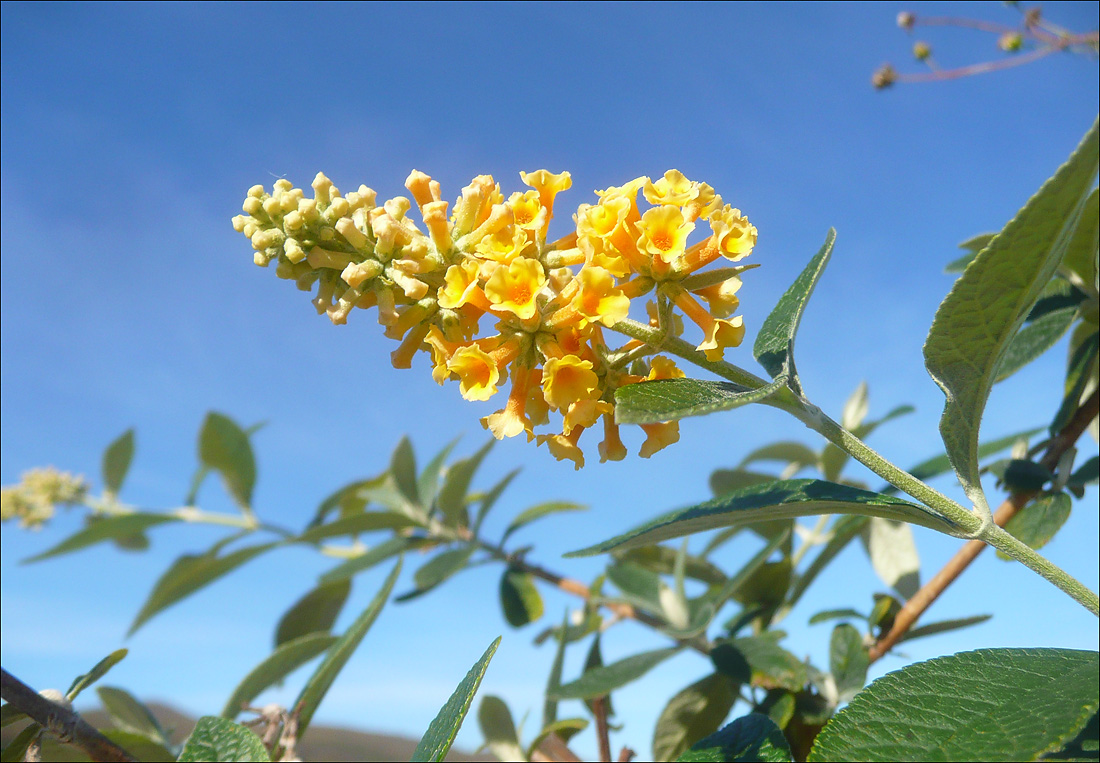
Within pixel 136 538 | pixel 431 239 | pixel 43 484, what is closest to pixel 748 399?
pixel 431 239

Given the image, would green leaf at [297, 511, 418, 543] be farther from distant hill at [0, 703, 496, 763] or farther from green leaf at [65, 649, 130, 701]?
green leaf at [65, 649, 130, 701]

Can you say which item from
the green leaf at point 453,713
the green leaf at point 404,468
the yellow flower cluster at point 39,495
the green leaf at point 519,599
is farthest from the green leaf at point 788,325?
the yellow flower cluster at point 39,495

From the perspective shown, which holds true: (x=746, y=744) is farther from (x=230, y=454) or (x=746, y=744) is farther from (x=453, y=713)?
(x=230, y=454)

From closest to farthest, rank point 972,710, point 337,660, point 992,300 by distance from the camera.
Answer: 1. point 972,710
2. point 992,300
3. point 337,660

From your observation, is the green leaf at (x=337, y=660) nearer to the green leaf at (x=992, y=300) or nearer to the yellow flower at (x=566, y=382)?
the yellow flower at (x=566, y=382)

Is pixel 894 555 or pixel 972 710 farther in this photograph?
pixel 894 555

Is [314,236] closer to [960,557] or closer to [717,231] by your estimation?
[717,231]

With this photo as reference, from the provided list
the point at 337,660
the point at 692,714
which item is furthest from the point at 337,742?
the point at 692,714
